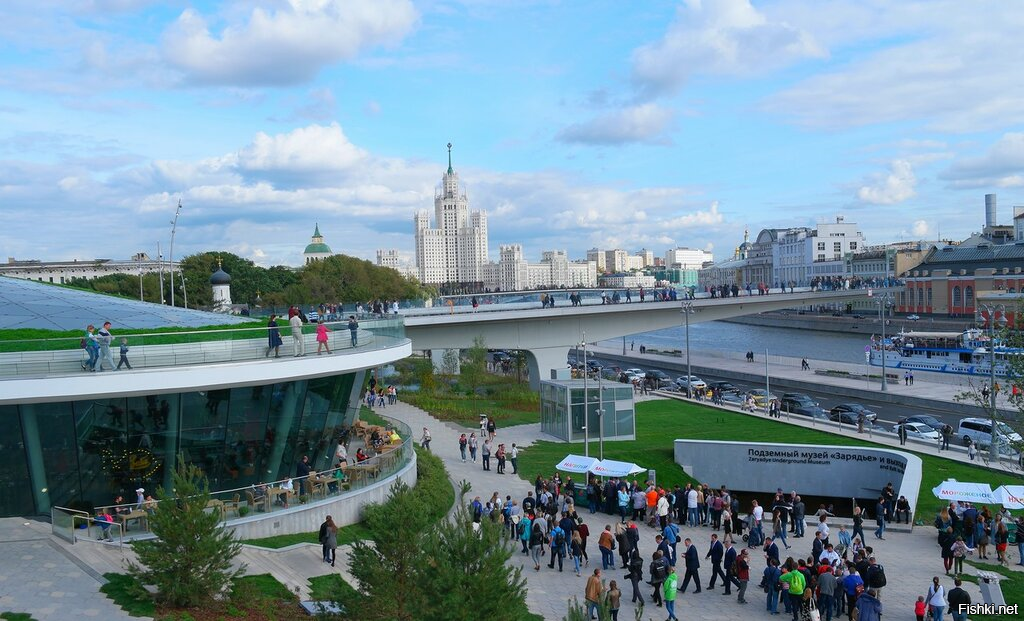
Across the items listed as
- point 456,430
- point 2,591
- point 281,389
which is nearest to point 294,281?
point 456,430

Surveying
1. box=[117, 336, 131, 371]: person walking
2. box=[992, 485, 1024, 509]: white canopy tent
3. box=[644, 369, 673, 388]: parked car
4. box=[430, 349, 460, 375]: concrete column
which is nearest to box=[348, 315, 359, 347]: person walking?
box=[117, 336, 131, 371]: person walking

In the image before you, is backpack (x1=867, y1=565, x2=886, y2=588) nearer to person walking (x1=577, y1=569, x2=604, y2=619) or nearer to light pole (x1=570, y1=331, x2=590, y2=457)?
person walking (x1=577, y1=569, x2=604, y2=619)

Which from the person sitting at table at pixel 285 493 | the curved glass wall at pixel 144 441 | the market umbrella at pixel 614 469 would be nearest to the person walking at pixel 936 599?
the market umbrella at pixel 614 469

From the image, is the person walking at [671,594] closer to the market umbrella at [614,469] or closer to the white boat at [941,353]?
the market umbrella at [614,469]

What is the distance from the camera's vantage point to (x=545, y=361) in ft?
150

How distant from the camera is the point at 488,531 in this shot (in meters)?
10.1

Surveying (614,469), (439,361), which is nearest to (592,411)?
(614,469)

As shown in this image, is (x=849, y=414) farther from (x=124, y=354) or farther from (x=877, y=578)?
(x=124, y=354)

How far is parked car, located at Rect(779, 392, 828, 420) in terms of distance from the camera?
36.7m

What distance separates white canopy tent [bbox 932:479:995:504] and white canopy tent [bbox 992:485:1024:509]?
15 cm

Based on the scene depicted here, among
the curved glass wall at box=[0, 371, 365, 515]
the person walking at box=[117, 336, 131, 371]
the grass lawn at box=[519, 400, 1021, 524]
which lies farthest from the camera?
the grass lawn at box=[519, 400, 1021, 524]

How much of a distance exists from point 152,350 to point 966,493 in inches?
694

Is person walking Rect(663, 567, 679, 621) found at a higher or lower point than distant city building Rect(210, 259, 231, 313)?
lower

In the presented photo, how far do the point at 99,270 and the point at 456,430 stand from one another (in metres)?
115
